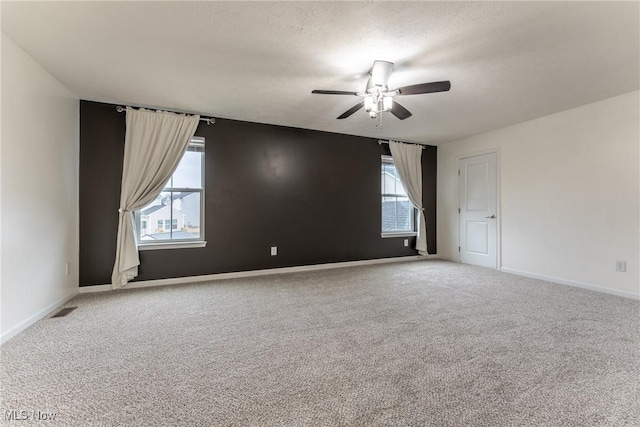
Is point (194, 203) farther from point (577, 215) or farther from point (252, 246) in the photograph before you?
point (577, 215)

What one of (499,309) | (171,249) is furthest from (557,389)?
(171,249)

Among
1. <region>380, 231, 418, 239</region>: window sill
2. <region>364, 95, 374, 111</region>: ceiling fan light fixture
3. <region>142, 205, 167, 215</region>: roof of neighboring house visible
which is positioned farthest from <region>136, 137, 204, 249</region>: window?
<region>380, 231, 418, 239</region>: window sill

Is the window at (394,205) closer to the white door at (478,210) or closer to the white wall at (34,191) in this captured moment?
the white door at (478,210)

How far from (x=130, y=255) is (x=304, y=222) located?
247 centimetres

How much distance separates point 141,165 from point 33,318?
1.93 m

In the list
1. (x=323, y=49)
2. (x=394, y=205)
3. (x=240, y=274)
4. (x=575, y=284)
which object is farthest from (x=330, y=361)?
(x=394, y=205)

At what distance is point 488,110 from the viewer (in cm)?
378

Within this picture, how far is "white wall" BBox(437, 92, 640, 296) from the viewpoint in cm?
330

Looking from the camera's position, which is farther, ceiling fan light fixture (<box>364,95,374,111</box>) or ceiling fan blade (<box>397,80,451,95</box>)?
ceiling fan light fixture (<box>364,95,374,111</box>)

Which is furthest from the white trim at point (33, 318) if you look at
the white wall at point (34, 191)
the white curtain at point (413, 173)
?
the white curtain at point (413, 173)

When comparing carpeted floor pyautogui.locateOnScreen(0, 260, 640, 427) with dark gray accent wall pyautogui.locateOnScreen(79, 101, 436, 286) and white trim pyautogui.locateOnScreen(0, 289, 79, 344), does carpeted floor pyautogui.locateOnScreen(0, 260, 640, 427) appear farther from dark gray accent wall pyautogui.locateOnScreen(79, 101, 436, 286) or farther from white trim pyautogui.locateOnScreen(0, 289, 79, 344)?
dark gray accent wall pyautogui.locateOnScreen(79, 101, 436, 286)

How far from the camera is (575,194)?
12.2ft

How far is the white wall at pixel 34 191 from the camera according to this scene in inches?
86.9

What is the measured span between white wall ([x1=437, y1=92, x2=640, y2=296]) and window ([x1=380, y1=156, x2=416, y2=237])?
1602 millimetres
